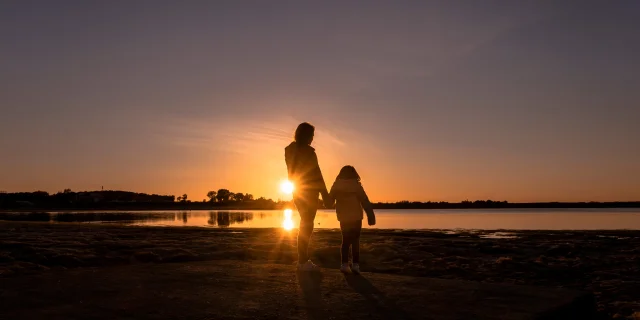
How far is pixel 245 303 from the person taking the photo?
4.24m

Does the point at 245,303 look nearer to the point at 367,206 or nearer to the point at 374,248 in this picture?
the point at 367,206

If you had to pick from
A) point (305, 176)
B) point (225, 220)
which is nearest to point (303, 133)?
point (305, 176)

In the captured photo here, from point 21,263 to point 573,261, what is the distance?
42.1 ft


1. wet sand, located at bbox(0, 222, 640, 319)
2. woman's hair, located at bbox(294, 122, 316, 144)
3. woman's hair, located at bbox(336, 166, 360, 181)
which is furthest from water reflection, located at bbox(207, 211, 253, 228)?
woman's hair, located at bbox(294, 122, 316, 144)

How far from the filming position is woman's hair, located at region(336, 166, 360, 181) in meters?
7.66

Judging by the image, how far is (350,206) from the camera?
291 inches

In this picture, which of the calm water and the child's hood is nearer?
the child's hood

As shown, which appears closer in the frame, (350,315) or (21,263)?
(350,315)

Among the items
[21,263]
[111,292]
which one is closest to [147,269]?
[111,292]

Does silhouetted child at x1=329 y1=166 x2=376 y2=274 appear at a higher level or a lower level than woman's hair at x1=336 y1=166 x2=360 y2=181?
lower

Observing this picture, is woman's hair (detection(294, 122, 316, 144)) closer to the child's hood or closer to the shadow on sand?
the child's hood

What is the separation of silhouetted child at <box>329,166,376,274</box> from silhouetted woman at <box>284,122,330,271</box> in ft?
0.71

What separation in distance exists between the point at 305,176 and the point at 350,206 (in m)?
0.83

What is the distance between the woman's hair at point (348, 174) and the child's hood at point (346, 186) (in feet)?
0.29
